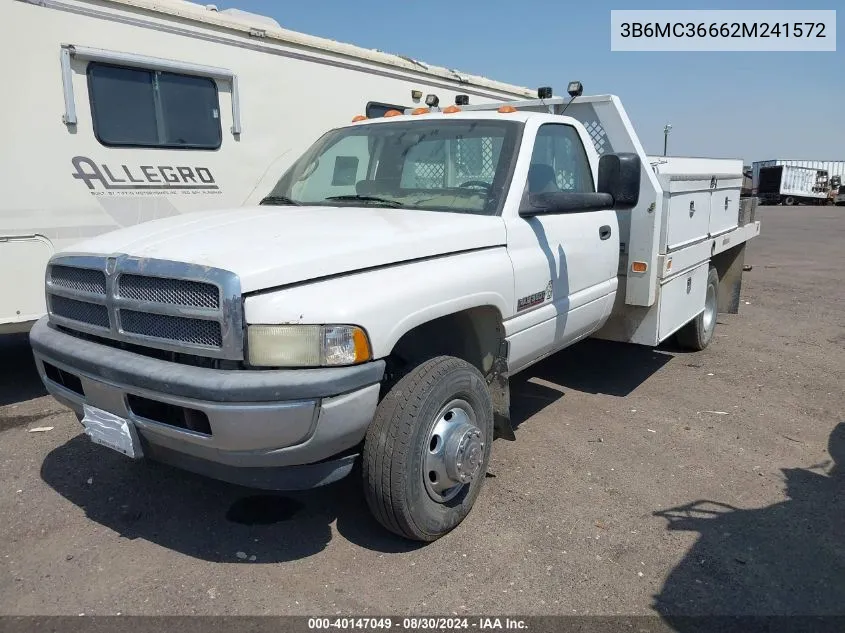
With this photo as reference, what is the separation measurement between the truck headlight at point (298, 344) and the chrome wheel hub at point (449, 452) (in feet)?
2.28

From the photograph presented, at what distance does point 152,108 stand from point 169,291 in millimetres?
3639

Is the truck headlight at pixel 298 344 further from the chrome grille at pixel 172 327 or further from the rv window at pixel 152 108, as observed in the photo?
the rv window at pixel 152 108

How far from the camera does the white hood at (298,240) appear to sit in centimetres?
276

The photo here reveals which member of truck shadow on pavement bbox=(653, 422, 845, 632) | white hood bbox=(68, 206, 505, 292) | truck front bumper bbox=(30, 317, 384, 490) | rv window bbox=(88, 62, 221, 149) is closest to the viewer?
truck front bumper bbox=(30, 317, 384, 490)

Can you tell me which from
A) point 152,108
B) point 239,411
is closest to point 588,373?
point 239,411

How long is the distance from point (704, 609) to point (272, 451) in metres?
1.92

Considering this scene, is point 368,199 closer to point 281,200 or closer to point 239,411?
point 281,200

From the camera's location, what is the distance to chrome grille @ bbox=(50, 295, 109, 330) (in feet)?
10.2

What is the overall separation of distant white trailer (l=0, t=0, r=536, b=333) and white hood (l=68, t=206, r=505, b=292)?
2.21m

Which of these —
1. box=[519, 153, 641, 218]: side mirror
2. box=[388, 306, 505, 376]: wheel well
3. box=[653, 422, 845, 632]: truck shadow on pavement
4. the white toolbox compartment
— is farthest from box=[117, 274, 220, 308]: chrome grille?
the white toolbox compartment

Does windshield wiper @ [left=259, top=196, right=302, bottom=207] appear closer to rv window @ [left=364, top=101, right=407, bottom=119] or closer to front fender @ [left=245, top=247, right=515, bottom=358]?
front fender @ [left=245, top=247, right=515, bottom=358]

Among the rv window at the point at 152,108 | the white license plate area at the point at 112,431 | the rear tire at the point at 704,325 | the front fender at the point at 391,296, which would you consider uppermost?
the rv window at the point at 152,108

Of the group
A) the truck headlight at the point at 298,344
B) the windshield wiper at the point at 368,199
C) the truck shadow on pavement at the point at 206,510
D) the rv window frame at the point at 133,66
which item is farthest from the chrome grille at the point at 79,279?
the rv window frame at the point at 133,66

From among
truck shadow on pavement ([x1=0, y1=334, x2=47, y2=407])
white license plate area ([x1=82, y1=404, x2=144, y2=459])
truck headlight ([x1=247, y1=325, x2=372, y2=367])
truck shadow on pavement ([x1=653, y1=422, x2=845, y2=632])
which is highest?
truck headlight ([x1=247, y1=325, x2=372, y2=367])
